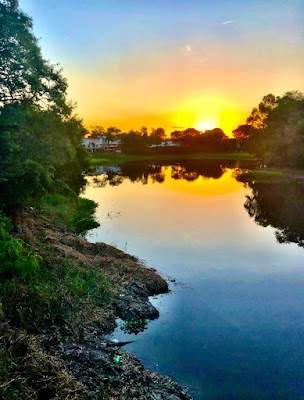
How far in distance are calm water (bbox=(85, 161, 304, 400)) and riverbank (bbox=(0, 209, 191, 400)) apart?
3.61 ft

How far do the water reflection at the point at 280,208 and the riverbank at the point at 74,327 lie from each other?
1650 cm

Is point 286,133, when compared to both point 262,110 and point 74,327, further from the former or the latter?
point 74,327

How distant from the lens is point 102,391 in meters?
9.03

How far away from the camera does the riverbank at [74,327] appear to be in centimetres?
859

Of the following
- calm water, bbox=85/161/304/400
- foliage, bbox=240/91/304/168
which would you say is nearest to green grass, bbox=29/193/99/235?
calm water, bbox=85/161/304/400

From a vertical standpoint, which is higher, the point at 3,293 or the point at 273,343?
the point at 3,293

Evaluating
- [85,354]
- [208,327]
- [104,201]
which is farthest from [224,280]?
[104,201]

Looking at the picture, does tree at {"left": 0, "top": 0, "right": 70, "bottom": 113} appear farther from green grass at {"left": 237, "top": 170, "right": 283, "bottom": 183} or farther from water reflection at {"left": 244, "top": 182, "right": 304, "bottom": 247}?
green grass at {"left": 237, "top": 170, "right": 283, "bottom": 183}

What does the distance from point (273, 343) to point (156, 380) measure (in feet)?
17.0

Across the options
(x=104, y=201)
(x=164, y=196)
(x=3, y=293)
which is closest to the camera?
(x=3, y=293)

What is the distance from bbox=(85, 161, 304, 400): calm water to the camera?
11703 millimetres

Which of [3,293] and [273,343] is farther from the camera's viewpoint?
[273,343]

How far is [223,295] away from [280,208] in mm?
27190

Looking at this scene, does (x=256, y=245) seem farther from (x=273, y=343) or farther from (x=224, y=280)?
(x=273, y=343)
